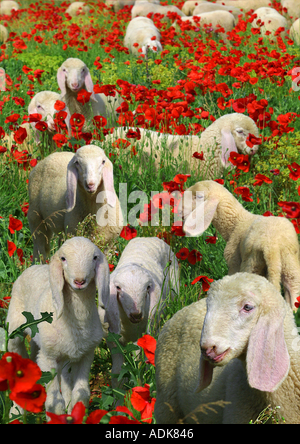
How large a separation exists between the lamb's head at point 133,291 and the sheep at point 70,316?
1.05 feet

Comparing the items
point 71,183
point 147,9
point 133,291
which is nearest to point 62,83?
point 71,183

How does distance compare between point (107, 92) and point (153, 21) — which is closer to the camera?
point (107, 92)

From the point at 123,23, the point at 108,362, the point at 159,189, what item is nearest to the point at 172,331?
the point at 108,362

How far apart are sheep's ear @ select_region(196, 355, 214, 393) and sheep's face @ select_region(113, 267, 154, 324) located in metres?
1.21

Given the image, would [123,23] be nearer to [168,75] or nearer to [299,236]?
[168,75]

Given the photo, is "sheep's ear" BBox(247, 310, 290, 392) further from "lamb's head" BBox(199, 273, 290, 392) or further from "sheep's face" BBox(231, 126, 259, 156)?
"sheep's face" BBox(231, 126, 259, 156)

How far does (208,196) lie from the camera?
4.16 meters

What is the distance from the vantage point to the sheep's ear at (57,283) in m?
2.76

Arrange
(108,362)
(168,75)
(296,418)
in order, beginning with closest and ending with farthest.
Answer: (296,418), (108,362), (168,75)

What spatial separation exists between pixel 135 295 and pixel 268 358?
58.9 inches

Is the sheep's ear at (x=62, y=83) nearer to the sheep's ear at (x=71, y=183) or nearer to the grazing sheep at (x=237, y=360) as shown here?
the sheep's ear at (x=71, y=183)

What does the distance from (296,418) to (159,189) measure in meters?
3.21

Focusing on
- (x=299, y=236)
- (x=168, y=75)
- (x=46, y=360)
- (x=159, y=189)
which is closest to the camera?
(x=46, y=360)

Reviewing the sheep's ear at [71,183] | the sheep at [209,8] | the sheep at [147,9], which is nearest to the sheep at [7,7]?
the sheep at [147,9]
